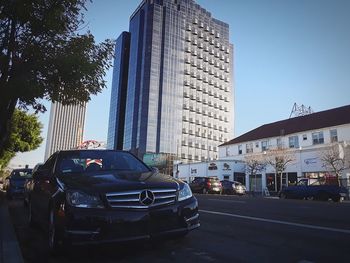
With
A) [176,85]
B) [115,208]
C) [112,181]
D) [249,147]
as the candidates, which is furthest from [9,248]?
[176,85]

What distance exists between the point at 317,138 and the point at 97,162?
43403 mm

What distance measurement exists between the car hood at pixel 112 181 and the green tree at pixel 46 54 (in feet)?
21.5

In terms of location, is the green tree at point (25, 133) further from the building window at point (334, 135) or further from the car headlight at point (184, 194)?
the building window at point (334, 135)

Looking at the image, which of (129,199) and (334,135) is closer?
(129,199)

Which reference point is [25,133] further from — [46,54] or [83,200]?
[83,200]

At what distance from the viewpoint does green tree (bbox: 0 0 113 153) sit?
34.2ft

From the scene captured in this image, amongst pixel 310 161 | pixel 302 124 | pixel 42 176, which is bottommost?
pixel 42 176

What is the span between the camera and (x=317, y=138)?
146 ft

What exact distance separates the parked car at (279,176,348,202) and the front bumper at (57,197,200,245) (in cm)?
2442

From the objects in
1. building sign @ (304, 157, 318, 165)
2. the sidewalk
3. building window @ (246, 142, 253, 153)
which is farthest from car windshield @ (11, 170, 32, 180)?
building window @ (246, 142, 253, 153)

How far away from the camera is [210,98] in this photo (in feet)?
387

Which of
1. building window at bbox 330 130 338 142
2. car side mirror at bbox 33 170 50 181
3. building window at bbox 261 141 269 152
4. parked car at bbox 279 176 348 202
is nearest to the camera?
car side mirror at bbox 33 170 50 181

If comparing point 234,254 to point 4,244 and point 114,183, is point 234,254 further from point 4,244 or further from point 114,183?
point 4,244

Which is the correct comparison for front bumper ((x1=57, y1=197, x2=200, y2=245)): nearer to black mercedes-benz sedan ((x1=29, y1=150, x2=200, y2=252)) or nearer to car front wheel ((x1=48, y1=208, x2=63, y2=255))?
black mercedes-benz sedan ((x1=29, y1=150, x2=200, y2=252))
